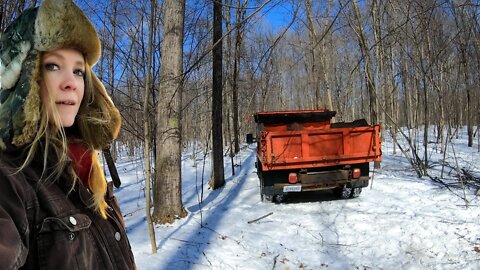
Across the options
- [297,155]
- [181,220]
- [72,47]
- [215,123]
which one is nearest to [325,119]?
[297,155]

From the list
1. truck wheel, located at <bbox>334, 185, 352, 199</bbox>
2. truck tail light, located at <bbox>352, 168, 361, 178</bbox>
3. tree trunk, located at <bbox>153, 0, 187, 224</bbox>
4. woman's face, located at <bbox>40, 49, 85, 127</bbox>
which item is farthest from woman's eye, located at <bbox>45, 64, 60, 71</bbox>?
truck wheel, located at <bbox>334, 185, 352, 199</bbox>

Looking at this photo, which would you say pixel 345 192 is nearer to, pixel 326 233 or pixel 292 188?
pixel 292 188

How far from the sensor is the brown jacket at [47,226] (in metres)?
0.93

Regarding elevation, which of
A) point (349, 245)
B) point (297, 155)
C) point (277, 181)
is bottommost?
point (349, 245)

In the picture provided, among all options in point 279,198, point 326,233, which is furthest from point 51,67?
point 279,198

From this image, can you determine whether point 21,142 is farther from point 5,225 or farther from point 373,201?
point 373,201

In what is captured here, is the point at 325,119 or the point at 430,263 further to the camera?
the point at 325,119

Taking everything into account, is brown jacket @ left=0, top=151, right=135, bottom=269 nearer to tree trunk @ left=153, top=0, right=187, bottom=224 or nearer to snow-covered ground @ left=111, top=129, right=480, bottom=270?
snow-covered ground @ left=111, top=129, right=480, bottom=270

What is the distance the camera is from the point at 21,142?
43.1 inches

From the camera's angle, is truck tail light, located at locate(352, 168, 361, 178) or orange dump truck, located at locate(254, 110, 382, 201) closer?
orange dump truck, located at locate(254, 110, 382, 201)

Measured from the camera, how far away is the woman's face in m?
1.24

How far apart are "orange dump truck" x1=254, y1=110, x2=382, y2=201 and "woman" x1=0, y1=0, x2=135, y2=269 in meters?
5.94

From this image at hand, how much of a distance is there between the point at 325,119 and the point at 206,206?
3674 millimetres

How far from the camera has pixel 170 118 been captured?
586 centimetres
